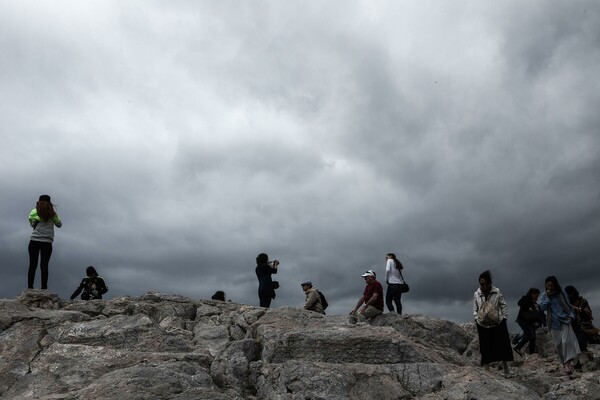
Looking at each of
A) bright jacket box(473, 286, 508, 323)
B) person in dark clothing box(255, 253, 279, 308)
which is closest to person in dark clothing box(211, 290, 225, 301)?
person in dark clothing box(255, 253, 279, 308)

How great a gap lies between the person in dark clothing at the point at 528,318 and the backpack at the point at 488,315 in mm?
5458

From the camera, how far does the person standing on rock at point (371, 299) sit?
17812 millimetres

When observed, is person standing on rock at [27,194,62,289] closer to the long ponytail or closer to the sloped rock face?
the sloped rock face

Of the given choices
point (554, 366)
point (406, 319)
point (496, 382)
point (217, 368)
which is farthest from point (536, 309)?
point (217, 368)

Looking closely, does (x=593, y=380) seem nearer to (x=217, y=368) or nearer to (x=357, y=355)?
(x=357, y=355)

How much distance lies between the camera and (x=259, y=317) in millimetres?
15328

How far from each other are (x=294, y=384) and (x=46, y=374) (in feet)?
16.8

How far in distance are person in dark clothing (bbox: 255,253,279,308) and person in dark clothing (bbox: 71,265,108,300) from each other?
5.36 meters

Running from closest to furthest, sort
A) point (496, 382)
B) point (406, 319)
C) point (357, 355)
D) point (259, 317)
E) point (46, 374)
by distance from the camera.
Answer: point (46, 374), point (496, 382), point (357, 355), point (259, 317), point (406, 319)

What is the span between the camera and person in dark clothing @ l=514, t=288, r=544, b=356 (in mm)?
18370

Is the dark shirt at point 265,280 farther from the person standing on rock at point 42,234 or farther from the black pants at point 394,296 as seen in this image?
the person standing on rock at point 42,234

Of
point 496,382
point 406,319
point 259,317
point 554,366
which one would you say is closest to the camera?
point 496,382

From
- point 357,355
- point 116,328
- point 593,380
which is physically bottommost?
point 593,380

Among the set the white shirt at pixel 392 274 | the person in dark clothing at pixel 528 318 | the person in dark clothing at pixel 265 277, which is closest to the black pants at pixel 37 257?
the person in dark clothing at pixel 265 277
